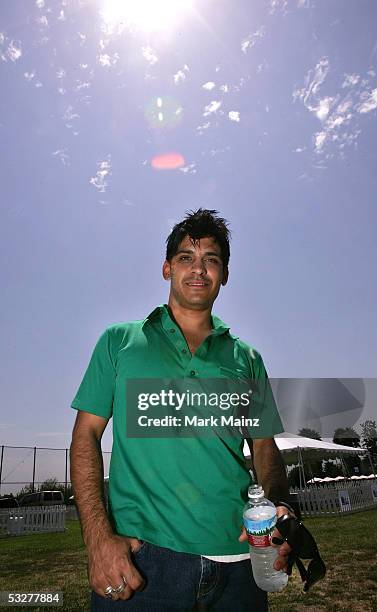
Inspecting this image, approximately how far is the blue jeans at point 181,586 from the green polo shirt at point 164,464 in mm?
53

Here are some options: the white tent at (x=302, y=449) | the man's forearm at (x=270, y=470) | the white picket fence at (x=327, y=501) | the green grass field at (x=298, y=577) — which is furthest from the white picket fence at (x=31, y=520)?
the man's forearm at (x=270, y=470)

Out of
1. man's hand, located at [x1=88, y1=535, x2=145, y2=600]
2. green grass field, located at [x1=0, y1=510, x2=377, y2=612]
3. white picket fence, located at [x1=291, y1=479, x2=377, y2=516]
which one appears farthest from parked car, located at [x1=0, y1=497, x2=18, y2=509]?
man's hand, located at [x1=88, y1=535, x2=145, y2=600]

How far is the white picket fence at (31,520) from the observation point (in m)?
20.6

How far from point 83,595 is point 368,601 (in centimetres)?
509

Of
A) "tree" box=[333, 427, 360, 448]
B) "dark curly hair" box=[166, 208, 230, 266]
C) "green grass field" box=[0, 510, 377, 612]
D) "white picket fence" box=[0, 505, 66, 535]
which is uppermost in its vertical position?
"tree" box=[333, 427, 360, 448]

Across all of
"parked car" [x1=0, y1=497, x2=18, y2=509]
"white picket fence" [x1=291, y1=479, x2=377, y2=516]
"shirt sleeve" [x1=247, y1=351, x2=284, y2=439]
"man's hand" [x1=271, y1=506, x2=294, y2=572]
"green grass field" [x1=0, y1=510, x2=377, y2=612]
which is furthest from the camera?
"parked car" [x1=0, y1=497, x2=18, y2=509]

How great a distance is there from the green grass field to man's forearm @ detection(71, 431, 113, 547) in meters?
6.37

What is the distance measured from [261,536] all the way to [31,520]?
23.4 meters

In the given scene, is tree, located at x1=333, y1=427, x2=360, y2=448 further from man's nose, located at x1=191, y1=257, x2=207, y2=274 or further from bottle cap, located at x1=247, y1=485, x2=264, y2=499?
bottle cap, located at x1=247, y1=485, x2=264, y2=499

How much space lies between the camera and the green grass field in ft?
22.3

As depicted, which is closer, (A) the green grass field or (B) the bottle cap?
(B) the bottle cap

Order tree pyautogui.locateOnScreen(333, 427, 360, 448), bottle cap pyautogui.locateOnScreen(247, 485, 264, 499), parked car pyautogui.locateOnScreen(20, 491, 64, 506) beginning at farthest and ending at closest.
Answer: tree pyautogui.locateOnScreen(333, 427, 360, 448) → parked car pyautogui.locateOnScreen(20, 491, 64, 506) → bottle cap pyautogui.locateOnScreen(247, 485, 264, 499)

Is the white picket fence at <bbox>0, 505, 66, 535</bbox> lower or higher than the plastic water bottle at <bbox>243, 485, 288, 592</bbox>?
lower

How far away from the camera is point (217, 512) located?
209 centimetres
